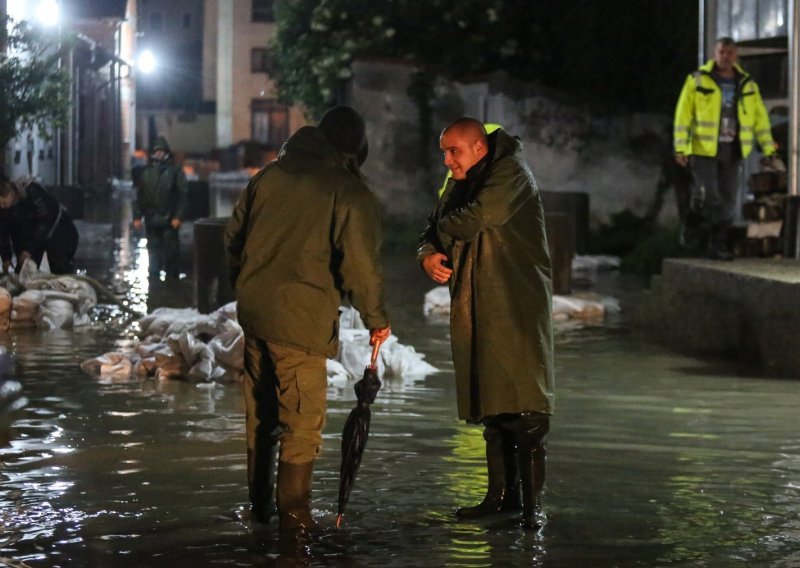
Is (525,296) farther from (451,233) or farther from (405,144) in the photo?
(405,144)

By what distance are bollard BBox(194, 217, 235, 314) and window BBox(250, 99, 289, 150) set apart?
66493 mm

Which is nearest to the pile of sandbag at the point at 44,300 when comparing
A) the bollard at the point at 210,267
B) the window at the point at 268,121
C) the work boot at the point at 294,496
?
the bollard at the point at 210,267

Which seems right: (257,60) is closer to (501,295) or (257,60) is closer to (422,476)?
(422,476)

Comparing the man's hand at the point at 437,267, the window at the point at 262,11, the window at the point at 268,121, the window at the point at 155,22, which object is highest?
the window at the point at 155,22

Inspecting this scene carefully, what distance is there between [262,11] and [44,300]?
67698mm

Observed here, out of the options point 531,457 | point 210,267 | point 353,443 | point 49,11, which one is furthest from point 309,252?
point 49,11

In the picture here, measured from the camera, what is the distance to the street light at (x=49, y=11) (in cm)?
2998

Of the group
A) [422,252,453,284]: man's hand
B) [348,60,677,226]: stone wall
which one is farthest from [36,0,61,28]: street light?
[422,252,453,284]: man's hand

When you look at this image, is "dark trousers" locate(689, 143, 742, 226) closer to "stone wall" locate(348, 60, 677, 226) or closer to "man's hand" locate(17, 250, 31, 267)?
"man's hand" locate(17, 250, 31, 267)

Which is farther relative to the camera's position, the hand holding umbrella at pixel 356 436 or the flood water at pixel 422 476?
the hand holding umbrella at pixel 356 436

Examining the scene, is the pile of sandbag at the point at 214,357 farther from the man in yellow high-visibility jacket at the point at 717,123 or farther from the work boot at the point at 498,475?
the work boot at the point at 498,475

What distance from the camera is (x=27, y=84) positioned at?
20.3m

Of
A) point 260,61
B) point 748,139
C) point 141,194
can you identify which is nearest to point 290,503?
point 748,139

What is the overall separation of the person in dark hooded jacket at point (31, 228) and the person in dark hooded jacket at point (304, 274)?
10.5m
